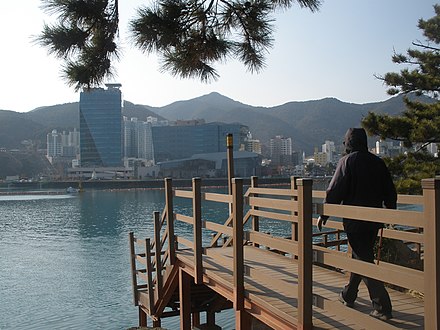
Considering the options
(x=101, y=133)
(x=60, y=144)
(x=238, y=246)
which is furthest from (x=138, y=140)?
(x=238, y=246)

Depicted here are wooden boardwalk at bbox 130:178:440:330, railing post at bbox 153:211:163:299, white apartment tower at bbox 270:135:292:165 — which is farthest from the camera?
white apartment tower at bbox 270:135:292:165

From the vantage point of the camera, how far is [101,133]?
146 meters

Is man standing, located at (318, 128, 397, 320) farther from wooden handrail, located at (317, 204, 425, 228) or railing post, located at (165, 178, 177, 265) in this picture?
railing post, located at (165, 178, 177, 265)

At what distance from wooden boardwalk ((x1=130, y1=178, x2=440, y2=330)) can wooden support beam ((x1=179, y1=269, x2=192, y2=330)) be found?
0.01 metres

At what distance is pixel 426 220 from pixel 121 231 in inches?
1371

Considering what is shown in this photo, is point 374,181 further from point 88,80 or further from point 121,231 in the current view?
point 121,231

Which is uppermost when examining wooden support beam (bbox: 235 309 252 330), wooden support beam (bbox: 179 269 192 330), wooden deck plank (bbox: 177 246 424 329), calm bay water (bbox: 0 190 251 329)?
wooden deck plank (bbox: 177 246 424 329)

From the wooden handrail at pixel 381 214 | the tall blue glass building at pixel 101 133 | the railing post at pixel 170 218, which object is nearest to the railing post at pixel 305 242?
the wooden handrail at pixel 381 214

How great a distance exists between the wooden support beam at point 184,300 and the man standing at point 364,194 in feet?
12.1

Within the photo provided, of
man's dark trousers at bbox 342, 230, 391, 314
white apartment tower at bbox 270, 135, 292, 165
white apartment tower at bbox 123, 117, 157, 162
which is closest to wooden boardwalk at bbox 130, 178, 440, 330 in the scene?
man's dark trousers at bbox 342, 230, 391, 314

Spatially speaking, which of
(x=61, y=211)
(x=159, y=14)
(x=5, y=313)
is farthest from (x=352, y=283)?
(x=61, y=211)

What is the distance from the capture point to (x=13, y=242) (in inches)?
1272

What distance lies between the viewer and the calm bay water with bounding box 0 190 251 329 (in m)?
15.1

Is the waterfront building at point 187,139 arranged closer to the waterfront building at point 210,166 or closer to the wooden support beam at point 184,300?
the waterfront building at point 210,166
